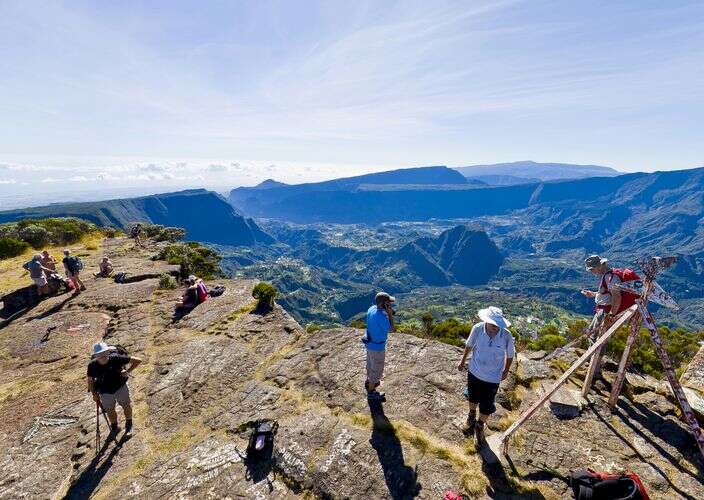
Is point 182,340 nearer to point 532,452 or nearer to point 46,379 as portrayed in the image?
point 46,379

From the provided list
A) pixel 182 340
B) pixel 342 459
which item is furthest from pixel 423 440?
pixel 182 340

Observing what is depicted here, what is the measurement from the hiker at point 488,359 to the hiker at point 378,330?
2422 millimetres

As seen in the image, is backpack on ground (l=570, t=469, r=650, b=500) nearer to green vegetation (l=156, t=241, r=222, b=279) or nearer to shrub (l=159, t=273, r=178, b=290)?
shrub (l=159, t=273, r=178, b=290)

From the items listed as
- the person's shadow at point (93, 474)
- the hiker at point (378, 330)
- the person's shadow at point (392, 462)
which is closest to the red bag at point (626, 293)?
the hiker at point (378, 330)

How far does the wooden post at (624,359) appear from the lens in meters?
→ 9.38

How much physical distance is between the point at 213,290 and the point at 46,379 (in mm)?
8968

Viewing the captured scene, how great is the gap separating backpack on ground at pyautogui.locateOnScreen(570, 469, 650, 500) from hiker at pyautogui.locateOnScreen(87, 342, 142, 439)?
11283 millimetres

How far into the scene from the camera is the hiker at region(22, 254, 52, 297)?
2175 cm

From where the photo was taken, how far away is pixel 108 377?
1015 cm

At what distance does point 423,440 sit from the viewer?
9.27 m

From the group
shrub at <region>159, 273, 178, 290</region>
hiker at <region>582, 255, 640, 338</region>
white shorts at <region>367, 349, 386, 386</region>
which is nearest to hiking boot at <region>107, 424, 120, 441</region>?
white shorts at <region>367, 349, 386, 386</region>

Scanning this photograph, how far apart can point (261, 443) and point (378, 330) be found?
431cm

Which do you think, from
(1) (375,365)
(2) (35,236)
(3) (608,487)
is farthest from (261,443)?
(2) (35,236)

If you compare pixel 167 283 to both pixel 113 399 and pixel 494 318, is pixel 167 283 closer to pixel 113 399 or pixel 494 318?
pixel 113 399
